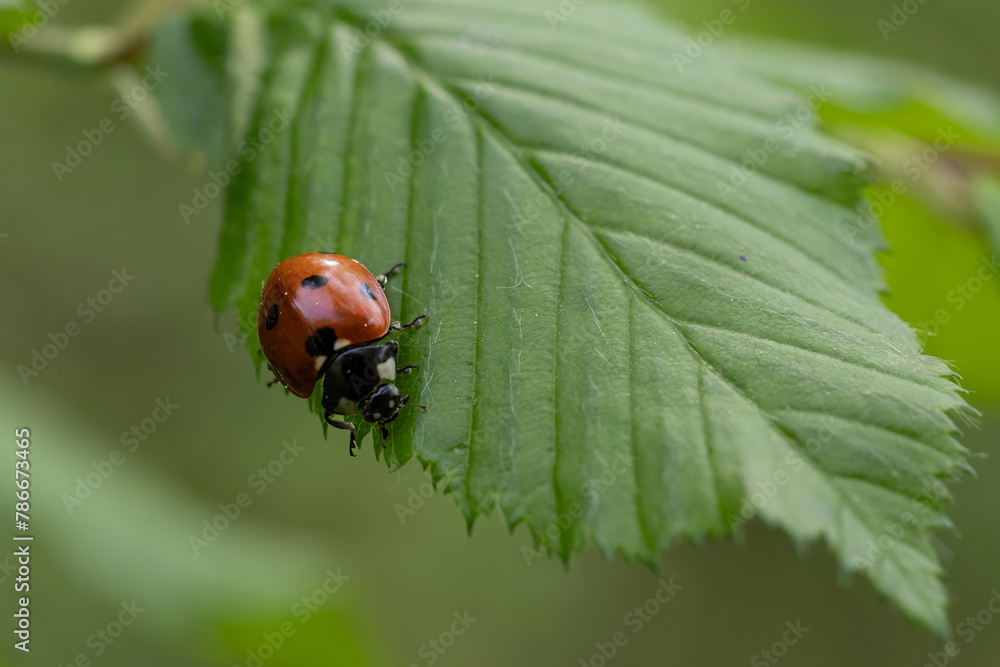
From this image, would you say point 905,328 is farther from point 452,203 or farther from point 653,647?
point 653,647

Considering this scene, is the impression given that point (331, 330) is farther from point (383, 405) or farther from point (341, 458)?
point (341, 458)

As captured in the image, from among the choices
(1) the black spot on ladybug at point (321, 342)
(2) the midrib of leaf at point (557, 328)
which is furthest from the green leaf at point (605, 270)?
(1) the black spot on ladybug at point (321, 342)

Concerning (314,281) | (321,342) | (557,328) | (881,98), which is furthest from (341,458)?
(557,328)

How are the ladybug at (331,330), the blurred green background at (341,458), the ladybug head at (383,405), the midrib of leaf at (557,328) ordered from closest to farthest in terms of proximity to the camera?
the midrib of leaf at (557,328) < the ladybug head at (383,405) < the ladybug at (331,330) < the blurred green background at (341,458)

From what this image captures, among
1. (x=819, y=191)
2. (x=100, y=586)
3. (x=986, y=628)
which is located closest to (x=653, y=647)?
(x=986, y=628)

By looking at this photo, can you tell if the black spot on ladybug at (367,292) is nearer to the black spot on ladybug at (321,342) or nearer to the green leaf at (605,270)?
the green leaf at (605,270)

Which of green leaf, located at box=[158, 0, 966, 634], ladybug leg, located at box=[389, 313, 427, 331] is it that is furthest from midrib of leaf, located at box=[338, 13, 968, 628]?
ladybug leg, located at box=[389, 313, 427, 331]
